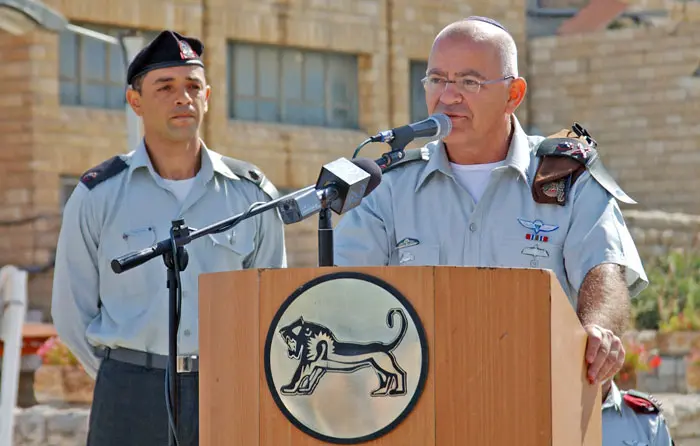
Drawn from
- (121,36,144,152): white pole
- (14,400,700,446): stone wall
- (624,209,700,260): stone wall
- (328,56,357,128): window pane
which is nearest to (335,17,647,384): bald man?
(14,400,700,446): stone wall

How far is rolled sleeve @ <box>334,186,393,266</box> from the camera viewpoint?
15.8 ft

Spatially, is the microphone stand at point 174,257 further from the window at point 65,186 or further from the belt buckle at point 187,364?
the window at point 65,186

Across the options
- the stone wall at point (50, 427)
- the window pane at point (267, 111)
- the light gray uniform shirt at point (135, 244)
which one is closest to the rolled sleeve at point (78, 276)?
the light gray uniform shirt at point (135, 244)

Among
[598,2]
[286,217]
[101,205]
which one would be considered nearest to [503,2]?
[598,2]

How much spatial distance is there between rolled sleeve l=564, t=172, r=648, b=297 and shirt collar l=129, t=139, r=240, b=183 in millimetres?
1674

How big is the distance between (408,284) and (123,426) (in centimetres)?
238

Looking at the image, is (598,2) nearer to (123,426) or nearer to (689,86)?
(689,86)

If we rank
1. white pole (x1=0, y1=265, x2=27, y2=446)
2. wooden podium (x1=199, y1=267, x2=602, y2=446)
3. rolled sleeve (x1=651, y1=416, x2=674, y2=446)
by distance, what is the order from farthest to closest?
white pole (x1=0, y1=265, x2=27, y2=446), rolled sleeve (x1=651, y1=416, x2=674, y2=446), wooden podium (x1=199, y1=267, x2=602, y2=446)

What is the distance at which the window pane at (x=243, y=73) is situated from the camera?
21.2m

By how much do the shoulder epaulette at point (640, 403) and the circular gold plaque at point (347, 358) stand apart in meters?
1.45

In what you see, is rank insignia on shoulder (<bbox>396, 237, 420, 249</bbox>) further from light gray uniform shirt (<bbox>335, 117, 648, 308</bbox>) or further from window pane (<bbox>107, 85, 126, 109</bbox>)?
window pane (<bbox>107, 85, 126, 109</bbox>)

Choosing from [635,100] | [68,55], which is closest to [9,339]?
[68,55]

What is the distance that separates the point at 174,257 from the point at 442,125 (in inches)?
31.7

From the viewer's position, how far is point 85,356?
5926 millimetres
